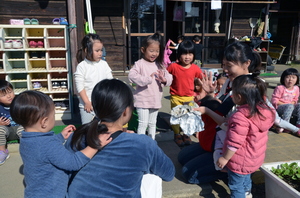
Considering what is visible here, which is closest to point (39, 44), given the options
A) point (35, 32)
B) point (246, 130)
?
point (35, 32)

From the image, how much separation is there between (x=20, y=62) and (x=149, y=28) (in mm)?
5142

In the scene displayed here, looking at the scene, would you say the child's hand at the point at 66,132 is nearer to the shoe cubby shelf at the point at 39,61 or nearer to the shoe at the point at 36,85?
the shoe cubby shelf at the point at 39,61

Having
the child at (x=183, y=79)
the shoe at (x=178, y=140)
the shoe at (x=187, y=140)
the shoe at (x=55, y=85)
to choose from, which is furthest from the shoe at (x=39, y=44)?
the shoe at (x=187, y=140)

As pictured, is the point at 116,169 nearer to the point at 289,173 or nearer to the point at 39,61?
the point at 289,173

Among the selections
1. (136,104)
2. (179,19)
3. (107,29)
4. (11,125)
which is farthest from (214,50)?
(11,125)

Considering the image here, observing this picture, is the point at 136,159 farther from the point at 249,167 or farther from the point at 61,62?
the point at 61,62

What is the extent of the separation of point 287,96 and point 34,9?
16.0ft

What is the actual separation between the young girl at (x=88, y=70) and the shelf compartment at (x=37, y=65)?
1.43 metres

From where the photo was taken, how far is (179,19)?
9.20 metres

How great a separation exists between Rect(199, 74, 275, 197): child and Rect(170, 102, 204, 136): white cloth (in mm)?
363

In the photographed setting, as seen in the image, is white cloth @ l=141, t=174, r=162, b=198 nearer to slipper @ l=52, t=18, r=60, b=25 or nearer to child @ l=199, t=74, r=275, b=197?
child @ l=199, t=74, r=275, b=197

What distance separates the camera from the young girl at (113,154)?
1380 millimetres

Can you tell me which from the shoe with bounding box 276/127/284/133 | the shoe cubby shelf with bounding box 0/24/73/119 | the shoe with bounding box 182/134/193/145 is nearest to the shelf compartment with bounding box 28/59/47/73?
the shoe cubby shelf with bounding box 0/24/73/119

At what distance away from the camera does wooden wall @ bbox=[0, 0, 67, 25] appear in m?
4.84
